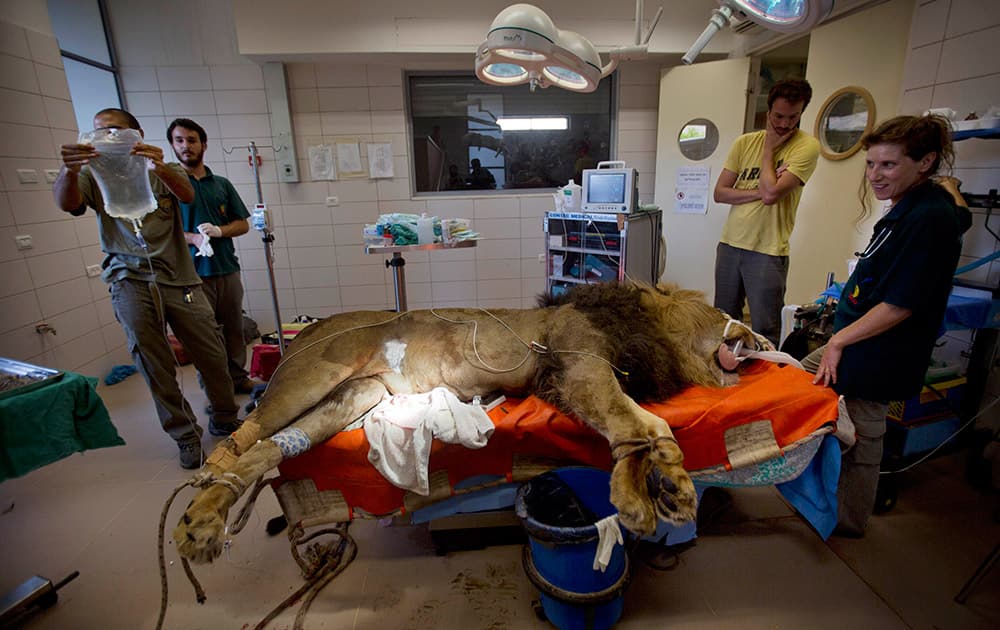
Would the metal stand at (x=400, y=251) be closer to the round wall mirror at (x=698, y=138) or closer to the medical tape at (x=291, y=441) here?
the medical tape at (x=291, y=441)

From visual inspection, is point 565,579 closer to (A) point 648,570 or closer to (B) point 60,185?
(A) point 648,570

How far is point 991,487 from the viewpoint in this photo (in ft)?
7.00

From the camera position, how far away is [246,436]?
158 centimetres

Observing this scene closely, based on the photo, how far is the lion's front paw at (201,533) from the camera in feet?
4.11

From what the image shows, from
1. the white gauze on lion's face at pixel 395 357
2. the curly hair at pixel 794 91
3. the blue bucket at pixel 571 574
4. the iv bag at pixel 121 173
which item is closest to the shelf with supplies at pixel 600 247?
the curly hair at pixel 794 91

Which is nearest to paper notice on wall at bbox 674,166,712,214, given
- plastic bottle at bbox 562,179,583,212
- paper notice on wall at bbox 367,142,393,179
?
plastic bottle at bbox 562,179,583,212

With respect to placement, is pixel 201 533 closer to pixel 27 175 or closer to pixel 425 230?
pixel 425 230

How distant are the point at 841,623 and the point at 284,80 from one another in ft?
16.3

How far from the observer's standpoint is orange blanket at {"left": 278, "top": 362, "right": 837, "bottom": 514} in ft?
5.24

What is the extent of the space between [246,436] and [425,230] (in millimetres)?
1523

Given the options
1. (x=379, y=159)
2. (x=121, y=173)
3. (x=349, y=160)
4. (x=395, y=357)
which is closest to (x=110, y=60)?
(x=349, y=160)

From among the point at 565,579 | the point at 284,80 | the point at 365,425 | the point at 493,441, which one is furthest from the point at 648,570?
the point at 284,80

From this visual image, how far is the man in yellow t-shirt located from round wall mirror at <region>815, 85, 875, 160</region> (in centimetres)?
107

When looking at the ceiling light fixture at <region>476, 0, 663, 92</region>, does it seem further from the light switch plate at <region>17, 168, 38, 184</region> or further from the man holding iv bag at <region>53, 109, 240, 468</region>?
the light switch plate at <region>17, 168, 38, 184</region>
